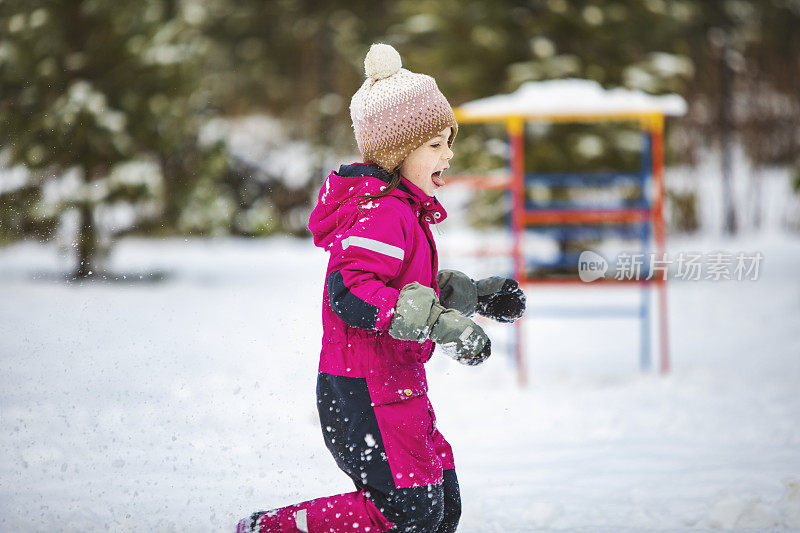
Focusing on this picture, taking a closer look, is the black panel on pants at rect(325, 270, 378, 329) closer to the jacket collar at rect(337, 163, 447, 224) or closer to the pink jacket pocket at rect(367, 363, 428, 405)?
the pink jacket pocket at rect(367, 363, 428, 405)

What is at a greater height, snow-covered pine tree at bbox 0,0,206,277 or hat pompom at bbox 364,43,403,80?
snow-covered pine tree at bbox 0,0,206,277

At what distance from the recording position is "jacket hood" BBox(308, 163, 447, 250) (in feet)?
7.61

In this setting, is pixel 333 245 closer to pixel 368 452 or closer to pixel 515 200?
pixel 368 452

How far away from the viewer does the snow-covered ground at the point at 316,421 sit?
3402 millimetres

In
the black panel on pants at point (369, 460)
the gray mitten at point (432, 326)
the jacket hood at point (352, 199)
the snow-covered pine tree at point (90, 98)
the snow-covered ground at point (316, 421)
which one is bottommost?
the snow-covered ground at point (316, 421)

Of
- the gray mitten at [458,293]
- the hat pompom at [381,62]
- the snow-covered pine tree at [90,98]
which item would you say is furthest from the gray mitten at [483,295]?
the snow-covered pine tree at [90,98]

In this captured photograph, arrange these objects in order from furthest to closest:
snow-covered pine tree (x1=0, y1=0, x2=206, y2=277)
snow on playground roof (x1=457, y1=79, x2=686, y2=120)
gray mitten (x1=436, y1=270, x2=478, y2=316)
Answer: snow-covered pine tree (x1=0, y1=0, x2=206, y2=277)
snow on playground roof (x1=457, y1=79, x2=686, y2=120)
gray mitten (x1=436, y1=270, x2=478, y2=316)

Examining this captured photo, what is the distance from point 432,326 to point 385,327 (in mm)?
109

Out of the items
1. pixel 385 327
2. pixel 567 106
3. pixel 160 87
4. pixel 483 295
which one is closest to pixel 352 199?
pixel 385 327

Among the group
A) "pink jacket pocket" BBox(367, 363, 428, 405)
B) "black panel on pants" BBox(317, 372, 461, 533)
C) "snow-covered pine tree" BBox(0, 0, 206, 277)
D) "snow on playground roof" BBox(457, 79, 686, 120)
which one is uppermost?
"snow-covered pine tree" BBox(0, 0, 206, 277)

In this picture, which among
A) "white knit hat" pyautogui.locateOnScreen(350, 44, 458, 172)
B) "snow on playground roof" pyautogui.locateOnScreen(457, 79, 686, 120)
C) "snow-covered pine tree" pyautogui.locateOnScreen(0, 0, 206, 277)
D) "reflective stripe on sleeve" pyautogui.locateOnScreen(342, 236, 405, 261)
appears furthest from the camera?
"snow-covered pine tree" pyautogui.locateOnScreen(0, 0, 206, 277)

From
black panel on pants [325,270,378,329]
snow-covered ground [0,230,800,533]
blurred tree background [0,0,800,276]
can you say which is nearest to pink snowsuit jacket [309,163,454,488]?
black panel on pants [325,270,378,329]

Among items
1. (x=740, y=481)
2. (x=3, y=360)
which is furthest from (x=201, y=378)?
(x=740, y=481)

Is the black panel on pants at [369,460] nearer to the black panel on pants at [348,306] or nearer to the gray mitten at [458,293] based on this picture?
the black panel on pants at [348,306]
